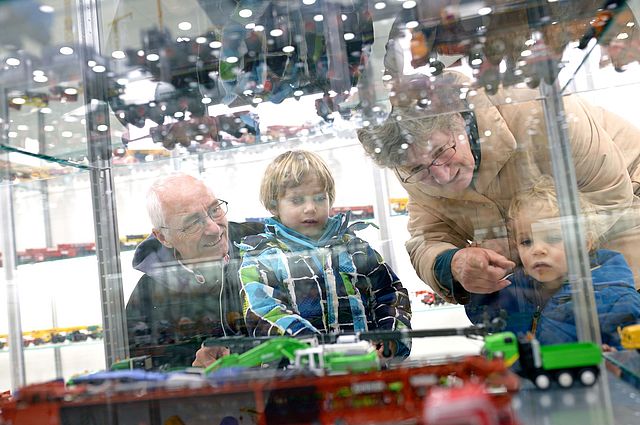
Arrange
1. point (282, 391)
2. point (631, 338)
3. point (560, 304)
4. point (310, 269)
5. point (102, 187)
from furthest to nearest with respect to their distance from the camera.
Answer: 1. point (102, 187)
2. point (310, 269)
3. point (560, 304)
4. point (631, 338)
5. point (282, 391)

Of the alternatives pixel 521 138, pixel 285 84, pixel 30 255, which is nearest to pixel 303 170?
pixel 285 84

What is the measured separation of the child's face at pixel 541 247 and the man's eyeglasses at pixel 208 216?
81 centimetres

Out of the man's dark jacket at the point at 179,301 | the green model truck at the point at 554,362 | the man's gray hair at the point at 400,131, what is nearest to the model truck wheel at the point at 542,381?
the green model truck at the point at 554,362

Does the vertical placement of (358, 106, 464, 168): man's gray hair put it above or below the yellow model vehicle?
above

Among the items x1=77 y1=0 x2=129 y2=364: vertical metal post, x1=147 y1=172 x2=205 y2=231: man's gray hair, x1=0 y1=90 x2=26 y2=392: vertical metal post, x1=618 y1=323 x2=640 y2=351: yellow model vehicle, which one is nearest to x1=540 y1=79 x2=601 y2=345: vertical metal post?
x1=618 y1=323 x2=640 y2=351: yellow model vehicle

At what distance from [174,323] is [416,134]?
865 mm

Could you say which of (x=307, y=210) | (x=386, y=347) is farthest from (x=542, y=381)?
(x=307, y=210)

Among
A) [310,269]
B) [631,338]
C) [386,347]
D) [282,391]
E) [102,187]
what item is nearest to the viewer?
[282,391]

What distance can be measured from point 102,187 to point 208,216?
0.31 m

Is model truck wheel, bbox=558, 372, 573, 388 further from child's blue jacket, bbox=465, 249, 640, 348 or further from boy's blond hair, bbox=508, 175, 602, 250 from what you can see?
boy's blond hair, bbox=508, 175, 602, 250

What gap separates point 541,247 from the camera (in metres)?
1.53

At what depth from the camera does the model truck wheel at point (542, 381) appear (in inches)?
43.5

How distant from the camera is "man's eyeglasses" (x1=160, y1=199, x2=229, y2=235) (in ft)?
5.59

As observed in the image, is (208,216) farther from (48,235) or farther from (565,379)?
(565,379)
